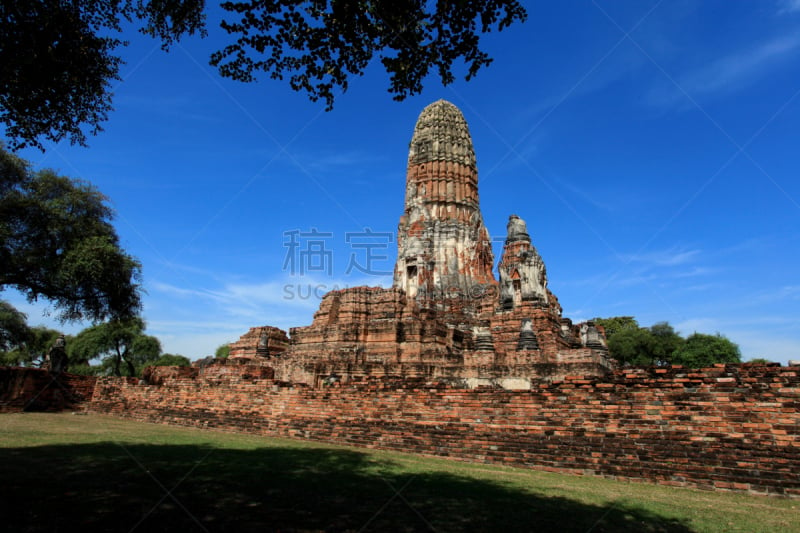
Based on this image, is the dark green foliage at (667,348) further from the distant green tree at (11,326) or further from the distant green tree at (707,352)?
the distant green tree at (11,326)

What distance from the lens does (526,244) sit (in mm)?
25250

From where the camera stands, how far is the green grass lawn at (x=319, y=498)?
412 centimetres

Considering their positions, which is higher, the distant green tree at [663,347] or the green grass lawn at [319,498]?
the distant green tree at [663,347]

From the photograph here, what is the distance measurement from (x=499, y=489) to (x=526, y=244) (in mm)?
20614

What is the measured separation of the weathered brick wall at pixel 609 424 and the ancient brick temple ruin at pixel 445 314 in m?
4.01

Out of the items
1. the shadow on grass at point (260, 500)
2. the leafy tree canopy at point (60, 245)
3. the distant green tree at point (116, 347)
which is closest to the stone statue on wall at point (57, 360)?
the leafy tree canopy at point (60, 245)

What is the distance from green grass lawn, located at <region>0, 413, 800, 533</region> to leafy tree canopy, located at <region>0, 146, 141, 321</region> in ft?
25.0

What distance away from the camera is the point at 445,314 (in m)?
27.1

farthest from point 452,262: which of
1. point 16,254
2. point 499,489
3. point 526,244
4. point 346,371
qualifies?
point 499,489

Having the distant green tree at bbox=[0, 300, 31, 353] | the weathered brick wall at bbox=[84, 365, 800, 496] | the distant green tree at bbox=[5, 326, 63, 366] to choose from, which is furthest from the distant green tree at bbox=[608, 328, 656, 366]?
the distant green tree at bbox=[5, 326, 63, 366]

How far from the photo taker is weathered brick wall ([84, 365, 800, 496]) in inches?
257

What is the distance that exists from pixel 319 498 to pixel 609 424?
507 cm

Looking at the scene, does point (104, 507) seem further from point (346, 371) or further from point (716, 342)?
point (716, 342)

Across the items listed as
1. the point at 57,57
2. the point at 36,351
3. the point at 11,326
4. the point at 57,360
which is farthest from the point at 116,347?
the point at 57,57
